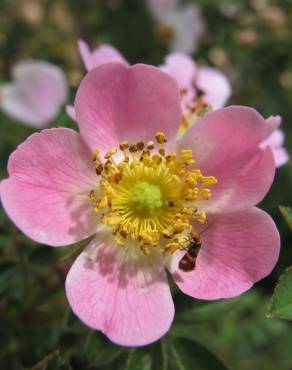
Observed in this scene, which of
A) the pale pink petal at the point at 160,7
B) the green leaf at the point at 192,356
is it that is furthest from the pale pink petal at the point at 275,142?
the pale pink petal at the point at 160,7

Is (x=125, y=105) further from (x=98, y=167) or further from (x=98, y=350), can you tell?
(x=98, y=350)

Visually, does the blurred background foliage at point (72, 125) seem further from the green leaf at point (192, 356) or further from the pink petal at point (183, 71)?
the pink petal at point (183, 71)

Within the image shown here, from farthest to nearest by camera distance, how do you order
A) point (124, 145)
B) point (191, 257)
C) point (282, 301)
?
point (124, 145), point (191, 257), point (282, 301)

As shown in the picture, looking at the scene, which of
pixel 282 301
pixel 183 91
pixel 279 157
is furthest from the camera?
pixel 183 91

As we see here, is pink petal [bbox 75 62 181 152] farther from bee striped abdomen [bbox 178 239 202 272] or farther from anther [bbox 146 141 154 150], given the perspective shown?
bee striped abdomen [bbox 178 239 202 272]

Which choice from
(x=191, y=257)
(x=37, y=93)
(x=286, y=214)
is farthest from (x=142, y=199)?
(x=37, y=93)

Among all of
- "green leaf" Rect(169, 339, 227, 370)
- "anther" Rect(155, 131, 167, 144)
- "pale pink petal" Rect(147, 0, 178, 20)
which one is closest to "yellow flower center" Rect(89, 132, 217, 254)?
"anther" Rect(155, 131, 167, 144)
